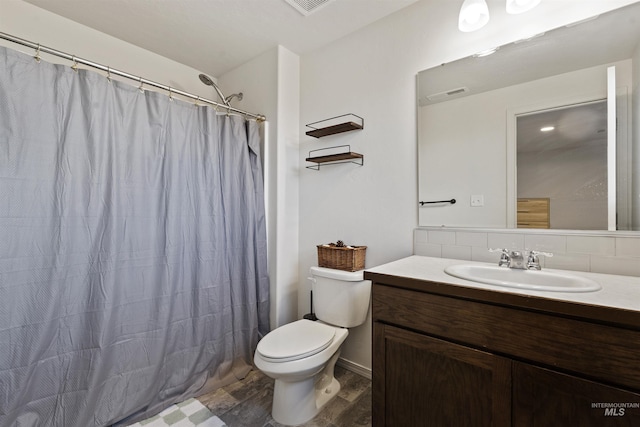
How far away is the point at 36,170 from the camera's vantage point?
1.30 m

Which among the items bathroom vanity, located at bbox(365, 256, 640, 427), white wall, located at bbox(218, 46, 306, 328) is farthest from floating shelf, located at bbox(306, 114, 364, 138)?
bathroom vanity, located at bbox(365, 256, 640, 427)

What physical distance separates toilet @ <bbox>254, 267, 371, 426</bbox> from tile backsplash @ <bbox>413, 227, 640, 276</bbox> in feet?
1.63

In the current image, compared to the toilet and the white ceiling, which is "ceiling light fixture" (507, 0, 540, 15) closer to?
the white ceiling

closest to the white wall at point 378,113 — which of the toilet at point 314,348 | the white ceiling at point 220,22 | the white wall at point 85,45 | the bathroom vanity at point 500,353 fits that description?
the white ceiling at point 220,22

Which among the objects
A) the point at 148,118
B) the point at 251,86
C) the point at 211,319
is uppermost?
the point at 251,86

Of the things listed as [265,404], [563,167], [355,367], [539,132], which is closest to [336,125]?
[539,132]

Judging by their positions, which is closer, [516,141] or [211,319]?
[516,141]

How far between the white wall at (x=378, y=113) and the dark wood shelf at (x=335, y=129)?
0.06 metres

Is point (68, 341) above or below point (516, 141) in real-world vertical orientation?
below

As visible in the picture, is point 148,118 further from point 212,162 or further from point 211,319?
point 211,319

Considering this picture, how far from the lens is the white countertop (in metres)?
0.79

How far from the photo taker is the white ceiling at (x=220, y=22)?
1.74 m

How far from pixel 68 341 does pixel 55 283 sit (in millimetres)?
292

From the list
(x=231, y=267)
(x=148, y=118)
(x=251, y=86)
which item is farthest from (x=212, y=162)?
(x=251, y=86)
